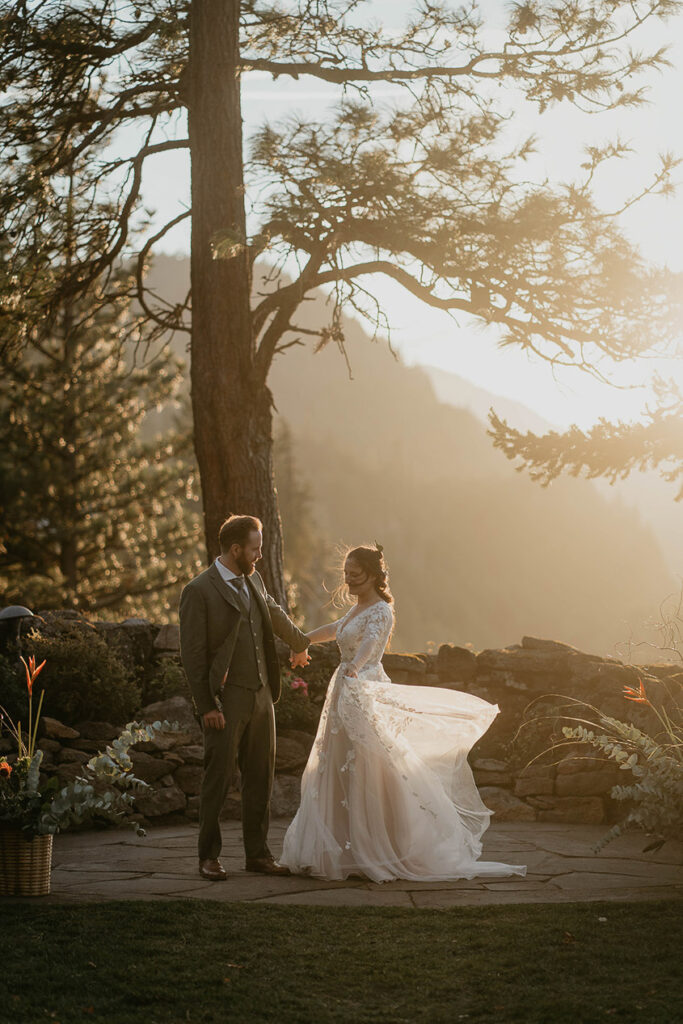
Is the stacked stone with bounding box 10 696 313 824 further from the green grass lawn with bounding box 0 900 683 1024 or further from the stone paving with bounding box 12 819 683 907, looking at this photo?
the green grass lawn with bounding box 0 900 683 1024

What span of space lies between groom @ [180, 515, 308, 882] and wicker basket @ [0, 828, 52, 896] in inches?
38.7

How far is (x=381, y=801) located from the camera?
618 cm

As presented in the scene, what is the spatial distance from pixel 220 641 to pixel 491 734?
4168 mm

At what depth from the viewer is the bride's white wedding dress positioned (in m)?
6.06

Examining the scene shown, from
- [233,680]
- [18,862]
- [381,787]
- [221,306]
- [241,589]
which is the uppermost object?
[221,306]

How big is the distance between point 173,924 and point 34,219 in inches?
290

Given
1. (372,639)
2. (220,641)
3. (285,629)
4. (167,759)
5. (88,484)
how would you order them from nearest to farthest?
(220,641)
(372,639)
(285,629)
(167,759)
(88,484)

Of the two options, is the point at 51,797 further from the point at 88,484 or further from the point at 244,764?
the point at 88,484

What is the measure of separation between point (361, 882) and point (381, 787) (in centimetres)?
54

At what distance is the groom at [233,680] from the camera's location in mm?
5926

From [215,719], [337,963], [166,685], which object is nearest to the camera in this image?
[337,963]

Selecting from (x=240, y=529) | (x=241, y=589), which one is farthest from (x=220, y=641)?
(x=240, y=529)

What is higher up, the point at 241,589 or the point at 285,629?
the point at 241,589

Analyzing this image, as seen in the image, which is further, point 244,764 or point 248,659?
point 244,764
